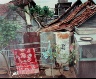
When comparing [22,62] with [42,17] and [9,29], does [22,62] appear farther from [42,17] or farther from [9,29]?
[42,17]

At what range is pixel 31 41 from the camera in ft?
36.9

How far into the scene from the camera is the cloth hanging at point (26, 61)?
10.2 m

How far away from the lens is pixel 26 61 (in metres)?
10.3

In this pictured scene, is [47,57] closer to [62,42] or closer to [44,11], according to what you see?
[62,42]

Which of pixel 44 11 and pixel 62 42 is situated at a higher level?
pixel 44 11

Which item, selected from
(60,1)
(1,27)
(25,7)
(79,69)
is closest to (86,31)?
(79,69)

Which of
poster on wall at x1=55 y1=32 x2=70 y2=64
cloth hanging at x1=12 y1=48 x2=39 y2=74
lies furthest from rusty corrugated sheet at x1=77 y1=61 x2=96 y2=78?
cloth hanging at x1=12 y1=48 x2=39 y2=74

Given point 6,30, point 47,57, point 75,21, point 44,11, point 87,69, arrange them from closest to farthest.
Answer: point 87,69, point 6,30, point 47,57, point 75,21, point 44,11

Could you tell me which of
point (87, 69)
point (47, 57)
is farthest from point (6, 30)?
point (87, 69)

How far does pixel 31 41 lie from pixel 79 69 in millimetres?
3314

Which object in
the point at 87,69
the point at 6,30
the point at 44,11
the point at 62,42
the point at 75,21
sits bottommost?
the point at 87,69

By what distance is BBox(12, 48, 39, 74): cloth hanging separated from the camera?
10.2 m

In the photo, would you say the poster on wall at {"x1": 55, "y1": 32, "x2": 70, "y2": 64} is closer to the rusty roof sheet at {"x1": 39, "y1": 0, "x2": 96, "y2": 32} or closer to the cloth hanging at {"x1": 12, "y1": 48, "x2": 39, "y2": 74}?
the rusty roof sheet at {"x1": 39, "y1": 0, "x2": 96, "y2": 32}

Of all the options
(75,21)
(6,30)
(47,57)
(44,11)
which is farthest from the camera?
(44,11)
